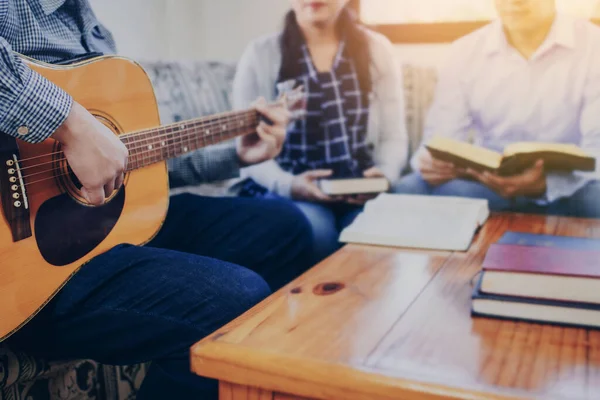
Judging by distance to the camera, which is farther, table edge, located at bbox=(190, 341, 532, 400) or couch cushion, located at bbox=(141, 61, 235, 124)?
couch cushion, located at bbox=(141, 61, 235, 124)

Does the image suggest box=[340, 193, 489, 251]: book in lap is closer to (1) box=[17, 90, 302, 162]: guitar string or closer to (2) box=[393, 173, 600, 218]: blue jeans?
(2) box=[393, 173, 600, 218]: blue jeans

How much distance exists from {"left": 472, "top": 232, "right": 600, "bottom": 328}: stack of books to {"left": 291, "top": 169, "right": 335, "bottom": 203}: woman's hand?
0.81 meters

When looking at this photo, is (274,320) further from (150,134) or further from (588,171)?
(588,171)

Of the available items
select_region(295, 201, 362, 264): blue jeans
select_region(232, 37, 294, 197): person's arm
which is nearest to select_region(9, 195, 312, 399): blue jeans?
select_region(295, 201, 362, 264): blue jeans

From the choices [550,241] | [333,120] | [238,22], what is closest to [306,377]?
[550,241]

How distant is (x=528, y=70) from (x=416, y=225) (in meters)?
0.52

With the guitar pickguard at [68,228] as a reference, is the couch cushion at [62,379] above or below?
below

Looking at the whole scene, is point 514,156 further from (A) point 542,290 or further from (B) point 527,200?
(A) point 542,290

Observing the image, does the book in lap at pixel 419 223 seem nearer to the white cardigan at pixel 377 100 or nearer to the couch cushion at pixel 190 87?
the white cardigan at pixel 377 100

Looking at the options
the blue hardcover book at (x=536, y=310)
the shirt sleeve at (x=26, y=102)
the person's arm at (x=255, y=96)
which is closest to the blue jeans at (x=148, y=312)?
the shirt sleeve at (x=26, y=102)

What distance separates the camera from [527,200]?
1.45 metres

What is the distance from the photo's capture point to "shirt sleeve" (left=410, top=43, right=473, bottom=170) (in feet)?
4.98

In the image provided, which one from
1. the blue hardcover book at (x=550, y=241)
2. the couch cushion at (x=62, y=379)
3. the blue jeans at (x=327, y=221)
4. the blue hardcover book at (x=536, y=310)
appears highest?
the blue hardcover book at (x=536, y=310)

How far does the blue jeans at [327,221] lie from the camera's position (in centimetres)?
148
